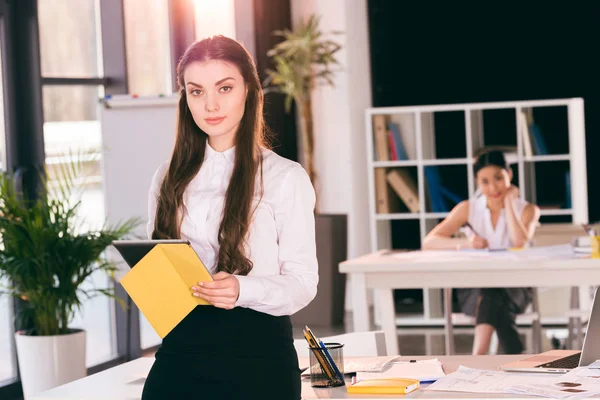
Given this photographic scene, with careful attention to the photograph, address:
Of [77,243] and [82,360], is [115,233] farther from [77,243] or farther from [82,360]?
[82,360]

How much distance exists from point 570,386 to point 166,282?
971 millimetres

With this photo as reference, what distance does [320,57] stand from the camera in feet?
26.2

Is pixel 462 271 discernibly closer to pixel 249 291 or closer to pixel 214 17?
pixel 249 291

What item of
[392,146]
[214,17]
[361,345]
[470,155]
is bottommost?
[361,345]

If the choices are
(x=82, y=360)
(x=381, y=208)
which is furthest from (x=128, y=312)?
(x=381, y=208)

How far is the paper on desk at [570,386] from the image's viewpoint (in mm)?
2111

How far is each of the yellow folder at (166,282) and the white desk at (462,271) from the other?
300cm

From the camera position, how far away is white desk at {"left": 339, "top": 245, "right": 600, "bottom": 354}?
15.4 feet

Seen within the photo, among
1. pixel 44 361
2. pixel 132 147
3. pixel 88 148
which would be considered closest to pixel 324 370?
pixel 44 361

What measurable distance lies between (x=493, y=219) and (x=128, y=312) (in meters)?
2.48

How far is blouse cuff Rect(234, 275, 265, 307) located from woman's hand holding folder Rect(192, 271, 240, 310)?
0.01 metres

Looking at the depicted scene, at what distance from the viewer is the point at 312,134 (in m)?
8.18

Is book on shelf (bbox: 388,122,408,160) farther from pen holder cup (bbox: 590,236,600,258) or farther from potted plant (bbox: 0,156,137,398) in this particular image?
potted plant (bbox: 0,156,137,398)

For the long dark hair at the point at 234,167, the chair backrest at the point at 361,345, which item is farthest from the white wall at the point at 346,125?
the long dark hair at the point at 234,167
